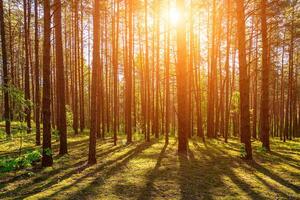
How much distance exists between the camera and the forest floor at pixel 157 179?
6.93m

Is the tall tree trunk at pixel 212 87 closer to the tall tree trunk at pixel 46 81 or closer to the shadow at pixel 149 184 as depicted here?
the shadow at pixel 149 184

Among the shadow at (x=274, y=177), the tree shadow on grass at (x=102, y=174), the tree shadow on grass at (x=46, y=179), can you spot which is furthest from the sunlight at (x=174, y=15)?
the tree shadow on grass at (x=46, y=179)

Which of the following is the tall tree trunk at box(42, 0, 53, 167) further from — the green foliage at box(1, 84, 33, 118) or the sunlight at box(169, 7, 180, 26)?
the sunlight at box(169, 7, 180, 26)

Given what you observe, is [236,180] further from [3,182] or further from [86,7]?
[86,7]

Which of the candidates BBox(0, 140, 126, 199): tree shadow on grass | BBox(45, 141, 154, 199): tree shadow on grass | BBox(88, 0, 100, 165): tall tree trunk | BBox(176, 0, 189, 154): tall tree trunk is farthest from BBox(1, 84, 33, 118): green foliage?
BBox(176, 0, 189, 154): tall tree trunk

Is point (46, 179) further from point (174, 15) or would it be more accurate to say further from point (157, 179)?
point (174, 15)

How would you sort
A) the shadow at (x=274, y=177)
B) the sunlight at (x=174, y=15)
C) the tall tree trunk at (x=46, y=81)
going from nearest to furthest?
the shadow at (x=274, y=177) → the tall tree trunk at (x=46, y=81) → the sunlight at (x=174, y=15)

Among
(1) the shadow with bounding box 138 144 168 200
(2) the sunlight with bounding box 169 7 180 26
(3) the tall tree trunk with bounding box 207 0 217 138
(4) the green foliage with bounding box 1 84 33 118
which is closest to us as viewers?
(1) the shadow with bounding box 138 144 168 200

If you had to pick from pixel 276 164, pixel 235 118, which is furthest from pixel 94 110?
pixel 235 118

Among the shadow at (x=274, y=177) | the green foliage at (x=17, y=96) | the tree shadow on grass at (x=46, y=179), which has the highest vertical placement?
the green foliage at (x=17, y=96)

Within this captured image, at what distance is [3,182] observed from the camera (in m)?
8.19

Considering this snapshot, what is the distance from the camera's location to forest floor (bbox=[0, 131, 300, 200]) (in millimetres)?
6926

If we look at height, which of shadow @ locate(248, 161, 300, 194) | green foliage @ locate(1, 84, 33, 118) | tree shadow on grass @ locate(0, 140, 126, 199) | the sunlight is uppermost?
the sunlight

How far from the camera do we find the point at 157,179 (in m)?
8.34
